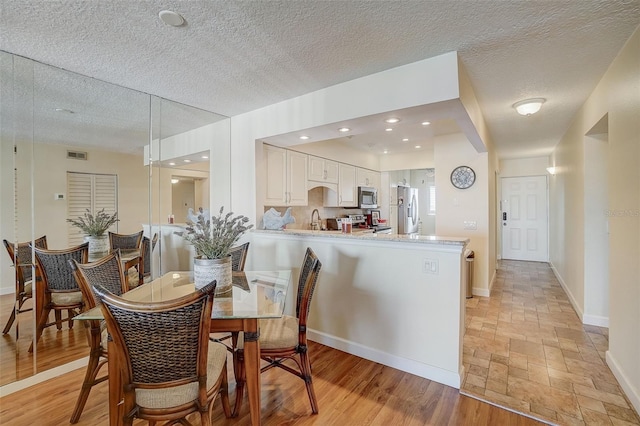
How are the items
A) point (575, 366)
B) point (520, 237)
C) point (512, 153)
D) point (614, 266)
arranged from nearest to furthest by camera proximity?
point (614, 266) < point (575, 366) < point (512, 153) < point (520, 237)

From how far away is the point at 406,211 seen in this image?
7.20 m

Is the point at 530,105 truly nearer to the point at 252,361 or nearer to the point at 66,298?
the point at 252,361

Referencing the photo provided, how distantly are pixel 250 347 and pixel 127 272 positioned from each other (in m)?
1.99

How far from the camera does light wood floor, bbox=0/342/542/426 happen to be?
6.11ft

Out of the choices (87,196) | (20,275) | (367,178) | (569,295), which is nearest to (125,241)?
(87,196)

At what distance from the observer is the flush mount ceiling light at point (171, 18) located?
1.68 meters

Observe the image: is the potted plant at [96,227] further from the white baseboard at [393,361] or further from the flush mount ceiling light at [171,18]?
the white baseboard at [393,361]

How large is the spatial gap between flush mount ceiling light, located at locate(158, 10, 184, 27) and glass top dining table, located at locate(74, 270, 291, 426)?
1698 millimetres

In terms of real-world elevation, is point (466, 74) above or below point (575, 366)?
above

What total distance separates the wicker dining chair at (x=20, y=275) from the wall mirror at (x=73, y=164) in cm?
3

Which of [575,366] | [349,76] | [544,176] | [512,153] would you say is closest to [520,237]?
[544,176]

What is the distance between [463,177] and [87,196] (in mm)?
4713

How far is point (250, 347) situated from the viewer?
1.60m

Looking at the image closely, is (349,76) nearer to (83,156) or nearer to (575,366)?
(83,156)
